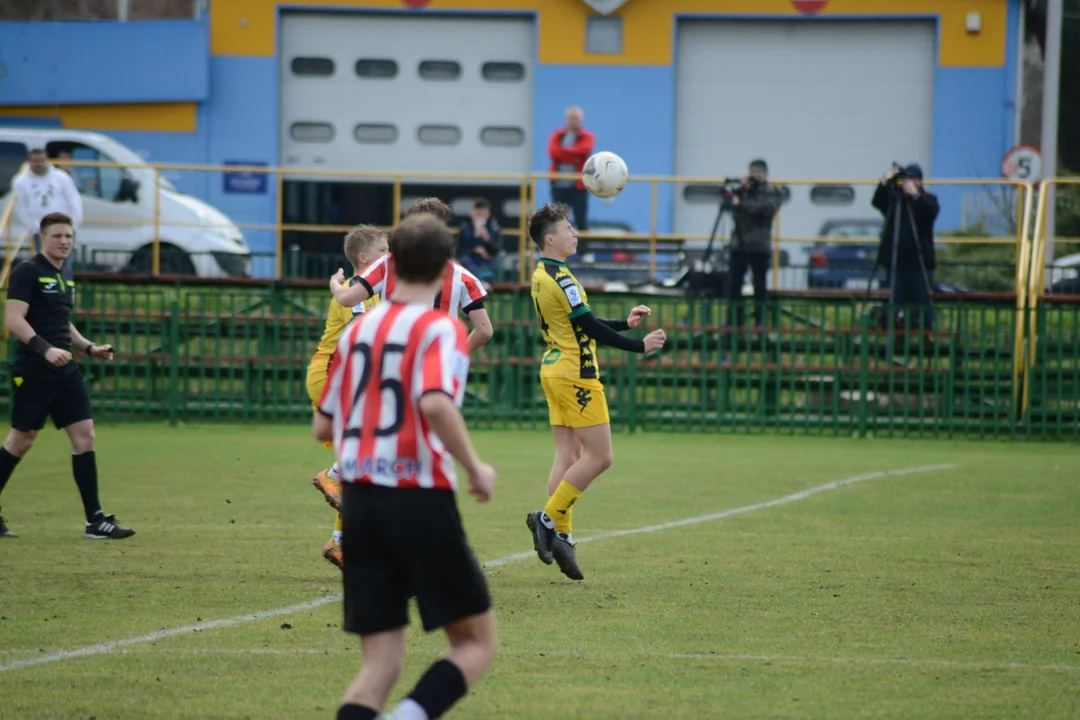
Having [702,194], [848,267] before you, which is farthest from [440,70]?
[848,267]

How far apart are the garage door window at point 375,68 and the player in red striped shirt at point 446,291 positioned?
68.6 feet

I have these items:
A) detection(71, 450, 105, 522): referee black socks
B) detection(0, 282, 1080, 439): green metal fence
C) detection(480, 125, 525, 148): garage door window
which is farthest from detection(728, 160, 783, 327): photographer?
detection(480, 125, 525, 148): garage door window

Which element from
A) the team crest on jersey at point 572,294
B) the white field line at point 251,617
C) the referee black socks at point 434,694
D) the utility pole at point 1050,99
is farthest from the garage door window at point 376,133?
the referee black socks at point 434,694

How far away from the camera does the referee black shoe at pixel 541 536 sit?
852cm

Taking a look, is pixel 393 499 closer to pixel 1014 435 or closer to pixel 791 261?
pixel 1014 435

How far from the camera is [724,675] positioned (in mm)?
6105

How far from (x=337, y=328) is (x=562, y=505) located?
6.50 ft

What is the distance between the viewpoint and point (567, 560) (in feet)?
27.3

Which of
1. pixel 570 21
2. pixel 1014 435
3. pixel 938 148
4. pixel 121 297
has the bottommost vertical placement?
pixel 1014 435

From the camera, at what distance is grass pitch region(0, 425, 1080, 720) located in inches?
227

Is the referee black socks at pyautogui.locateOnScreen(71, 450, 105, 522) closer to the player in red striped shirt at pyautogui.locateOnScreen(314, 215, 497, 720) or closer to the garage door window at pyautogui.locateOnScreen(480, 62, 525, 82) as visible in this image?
the player in red striped shirt at pyautogui.locateOnScreen(314, 215, 497, 720)

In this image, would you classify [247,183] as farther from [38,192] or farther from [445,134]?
[38,192]

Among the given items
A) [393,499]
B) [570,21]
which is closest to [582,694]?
[393,499]

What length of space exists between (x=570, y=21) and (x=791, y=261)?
24.0 feet
